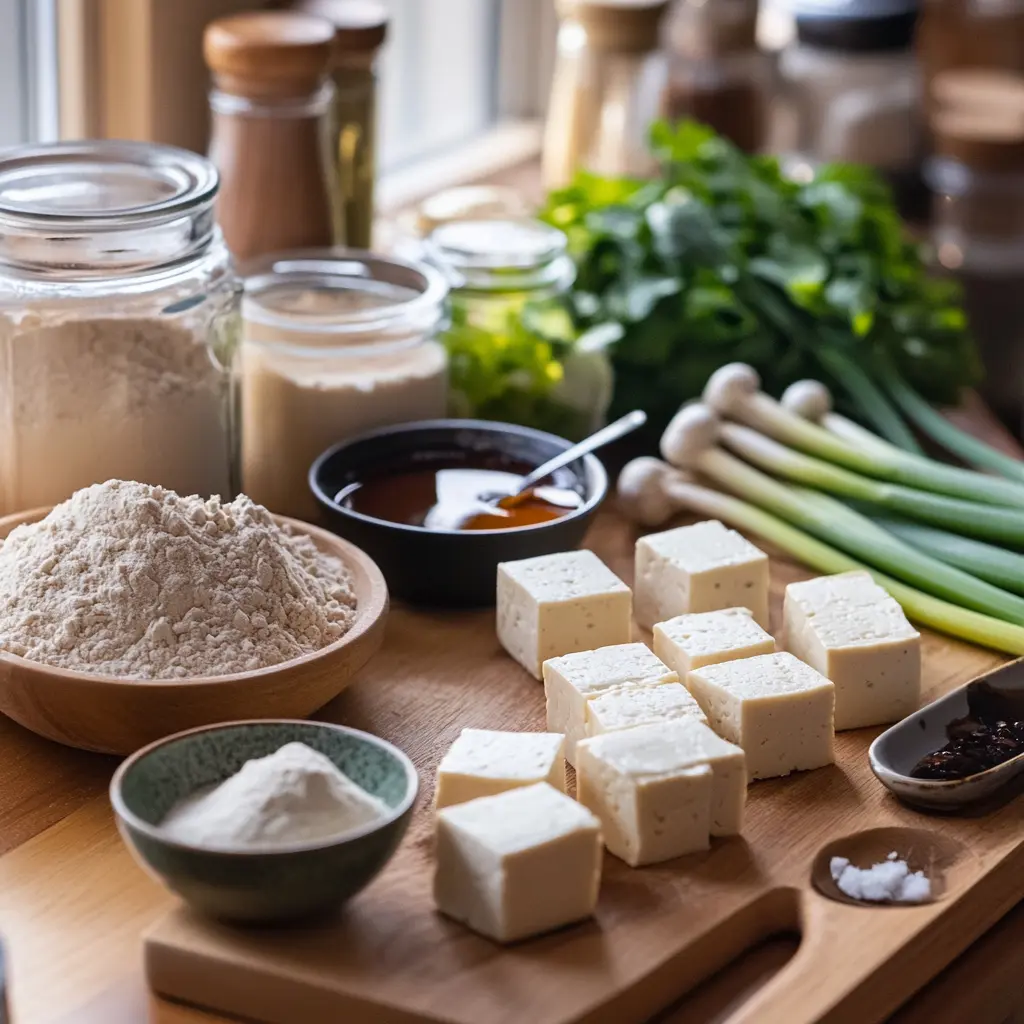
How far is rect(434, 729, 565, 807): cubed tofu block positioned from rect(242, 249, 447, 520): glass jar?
0.50 meters

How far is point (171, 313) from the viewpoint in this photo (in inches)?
54.1

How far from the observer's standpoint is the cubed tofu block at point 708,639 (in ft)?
4.10

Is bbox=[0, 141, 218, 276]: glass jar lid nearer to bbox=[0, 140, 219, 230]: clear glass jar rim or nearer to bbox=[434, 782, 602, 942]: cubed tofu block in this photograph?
bbox=[0, 140, 219, 230]: clear glass jar rim

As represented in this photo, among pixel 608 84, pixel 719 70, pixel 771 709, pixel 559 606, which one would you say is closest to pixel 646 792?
pixel 771 709

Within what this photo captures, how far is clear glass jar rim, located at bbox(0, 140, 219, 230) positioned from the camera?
139 centimetres

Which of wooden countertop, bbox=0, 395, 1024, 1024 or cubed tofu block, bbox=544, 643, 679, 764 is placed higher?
cubed tofu block, bbox=544, 643, 679, 764

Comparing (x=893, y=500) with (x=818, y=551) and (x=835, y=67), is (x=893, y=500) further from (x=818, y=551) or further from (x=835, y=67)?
(x=835, y=67)

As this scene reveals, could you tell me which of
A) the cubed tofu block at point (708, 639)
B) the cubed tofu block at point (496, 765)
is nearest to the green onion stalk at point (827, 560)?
the cubed tofu block at point (708, 639)

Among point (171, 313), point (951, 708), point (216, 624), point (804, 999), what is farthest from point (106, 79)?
point (804, 999)

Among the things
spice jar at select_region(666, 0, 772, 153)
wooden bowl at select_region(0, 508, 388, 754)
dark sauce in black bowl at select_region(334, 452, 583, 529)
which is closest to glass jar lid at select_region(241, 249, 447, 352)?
dark sauce in black bowl at select_region(334, 452, 583, 529)

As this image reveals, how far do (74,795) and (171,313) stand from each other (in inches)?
16.9

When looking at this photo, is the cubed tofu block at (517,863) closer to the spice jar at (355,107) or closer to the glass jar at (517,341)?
the glass jar at (517,341)

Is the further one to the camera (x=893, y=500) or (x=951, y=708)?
(x=893, y=500)

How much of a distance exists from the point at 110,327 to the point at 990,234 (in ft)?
5.71
